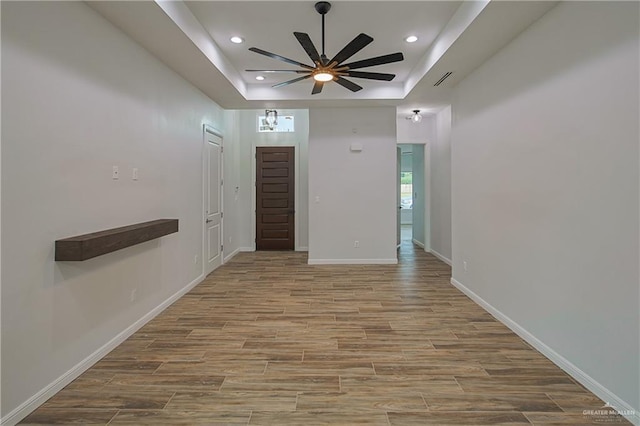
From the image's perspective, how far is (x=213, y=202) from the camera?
218 inches

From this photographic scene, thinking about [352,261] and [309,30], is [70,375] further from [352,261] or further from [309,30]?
[352,261]

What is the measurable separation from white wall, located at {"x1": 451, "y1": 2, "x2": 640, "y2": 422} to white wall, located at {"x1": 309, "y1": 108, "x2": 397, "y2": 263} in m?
2.44

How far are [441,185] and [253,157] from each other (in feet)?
13.7

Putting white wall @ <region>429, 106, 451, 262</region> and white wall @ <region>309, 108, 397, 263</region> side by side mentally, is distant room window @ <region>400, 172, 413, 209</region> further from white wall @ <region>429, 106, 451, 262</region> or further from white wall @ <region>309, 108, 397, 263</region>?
white wall @ <region>309, 108, 397, 263</region>

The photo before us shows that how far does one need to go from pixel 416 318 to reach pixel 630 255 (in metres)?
1.97

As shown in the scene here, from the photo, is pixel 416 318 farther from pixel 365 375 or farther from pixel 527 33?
pixel 527 33

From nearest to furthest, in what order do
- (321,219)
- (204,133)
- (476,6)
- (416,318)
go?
(476,6), (416,318), (204,133), (321,219)

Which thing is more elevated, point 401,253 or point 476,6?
point 476,6

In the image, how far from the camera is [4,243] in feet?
6.18

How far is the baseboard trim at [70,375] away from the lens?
76.7 inches

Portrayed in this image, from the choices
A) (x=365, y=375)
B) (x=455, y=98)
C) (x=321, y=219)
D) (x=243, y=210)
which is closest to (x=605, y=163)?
(x=365, y=375)

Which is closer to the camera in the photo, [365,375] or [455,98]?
[365,375]

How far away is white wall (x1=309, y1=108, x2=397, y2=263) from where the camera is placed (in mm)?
6098

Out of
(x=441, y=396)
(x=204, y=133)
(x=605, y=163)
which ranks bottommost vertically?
(x=441, y=396)
